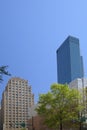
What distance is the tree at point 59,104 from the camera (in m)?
49.4

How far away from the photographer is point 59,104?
163 feet

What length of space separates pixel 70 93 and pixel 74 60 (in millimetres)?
143845

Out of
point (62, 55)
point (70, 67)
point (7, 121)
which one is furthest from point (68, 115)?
point (62, 55)

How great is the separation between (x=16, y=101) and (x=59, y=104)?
12065cm

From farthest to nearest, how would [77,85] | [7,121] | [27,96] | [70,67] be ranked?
1. [70,67]
2. [27,96]
3. [7,121]
4. [77,85]

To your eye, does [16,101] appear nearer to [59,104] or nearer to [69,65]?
[69,65]

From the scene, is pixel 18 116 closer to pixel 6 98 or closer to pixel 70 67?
pixel 6 98

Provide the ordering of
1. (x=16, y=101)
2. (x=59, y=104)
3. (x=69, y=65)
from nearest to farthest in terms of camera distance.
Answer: (x=59, y=104) < (x=16, y=101) < (x=69, y=65)

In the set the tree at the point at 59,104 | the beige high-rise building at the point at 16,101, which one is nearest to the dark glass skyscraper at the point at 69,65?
the beige high-rise building at the point at 16,101

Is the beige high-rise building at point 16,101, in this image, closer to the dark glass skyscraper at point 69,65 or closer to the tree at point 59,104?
the dark glass skyscraper at point 69,65

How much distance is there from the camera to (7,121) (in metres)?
156

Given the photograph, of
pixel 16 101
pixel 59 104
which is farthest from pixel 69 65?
pixel 59 104

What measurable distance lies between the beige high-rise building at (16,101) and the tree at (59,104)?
105106 mm

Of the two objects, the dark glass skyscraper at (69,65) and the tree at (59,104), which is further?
the dark glass skyscraper at (69,65)
